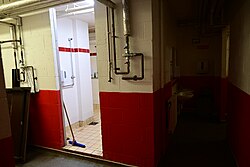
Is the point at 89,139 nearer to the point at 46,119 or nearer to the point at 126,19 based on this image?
the point at 46,119

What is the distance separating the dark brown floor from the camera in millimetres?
2676

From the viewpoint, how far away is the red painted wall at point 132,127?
2.38 m

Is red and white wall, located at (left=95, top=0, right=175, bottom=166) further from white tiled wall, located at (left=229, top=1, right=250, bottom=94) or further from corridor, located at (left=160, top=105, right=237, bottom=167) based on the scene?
white tiled wall, located at (left=229, top=1, right=250, bottom=94)

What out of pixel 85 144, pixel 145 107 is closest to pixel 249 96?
pixel 145 107

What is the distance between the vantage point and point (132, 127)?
8.11 feet

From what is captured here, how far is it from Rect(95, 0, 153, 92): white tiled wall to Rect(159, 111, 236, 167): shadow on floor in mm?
1280

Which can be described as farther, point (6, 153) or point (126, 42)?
point (126, 42)

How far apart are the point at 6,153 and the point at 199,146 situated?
2894mm

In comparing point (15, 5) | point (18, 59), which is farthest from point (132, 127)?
point (18, 59)

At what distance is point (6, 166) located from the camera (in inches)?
50.4

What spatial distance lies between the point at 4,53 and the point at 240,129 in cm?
403

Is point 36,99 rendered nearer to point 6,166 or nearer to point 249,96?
point 6,166

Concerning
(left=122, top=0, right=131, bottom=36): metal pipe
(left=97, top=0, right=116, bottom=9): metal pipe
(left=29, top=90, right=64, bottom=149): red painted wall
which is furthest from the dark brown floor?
(left=97, top=0, right=116, bottom=9): metal pipe

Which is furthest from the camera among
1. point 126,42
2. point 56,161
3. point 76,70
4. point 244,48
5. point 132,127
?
point 76,70
